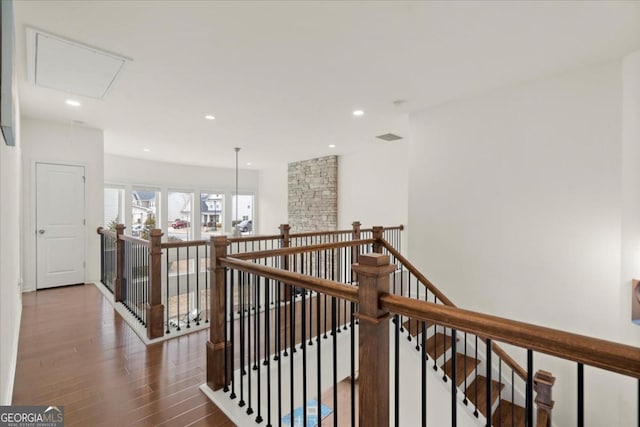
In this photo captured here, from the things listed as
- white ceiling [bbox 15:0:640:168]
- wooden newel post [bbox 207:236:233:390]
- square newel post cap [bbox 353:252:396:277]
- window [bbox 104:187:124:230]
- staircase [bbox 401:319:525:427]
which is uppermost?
white ceiling [bbox 15:0:640:168]

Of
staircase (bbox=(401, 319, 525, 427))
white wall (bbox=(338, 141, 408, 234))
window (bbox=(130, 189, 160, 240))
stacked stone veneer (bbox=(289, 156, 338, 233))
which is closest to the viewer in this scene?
staircase (bbox=(401, 319, 525, 427))

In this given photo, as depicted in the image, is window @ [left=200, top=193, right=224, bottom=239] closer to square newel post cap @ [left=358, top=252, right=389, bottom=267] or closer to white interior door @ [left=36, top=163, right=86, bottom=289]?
white interior door @ [left=36, top=163, right=86, bottom=289]

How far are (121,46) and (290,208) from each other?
5903 mm

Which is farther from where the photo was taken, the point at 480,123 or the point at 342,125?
the point at 342,125

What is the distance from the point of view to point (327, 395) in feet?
21.6

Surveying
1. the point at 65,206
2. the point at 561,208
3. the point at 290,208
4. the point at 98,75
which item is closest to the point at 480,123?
the point at 561,208

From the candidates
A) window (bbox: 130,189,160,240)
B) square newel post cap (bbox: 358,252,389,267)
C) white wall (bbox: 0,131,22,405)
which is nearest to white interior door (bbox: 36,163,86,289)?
white wall (bbox: 0,131,22,405)

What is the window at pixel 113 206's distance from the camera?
7242mm

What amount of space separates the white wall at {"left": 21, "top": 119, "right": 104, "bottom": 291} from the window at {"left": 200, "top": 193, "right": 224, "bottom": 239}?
3955 mm

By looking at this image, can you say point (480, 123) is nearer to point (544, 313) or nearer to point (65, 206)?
point (544, 313)

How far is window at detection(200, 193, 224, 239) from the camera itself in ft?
29.5

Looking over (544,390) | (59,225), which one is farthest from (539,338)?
(59,225)

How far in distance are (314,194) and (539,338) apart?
22.8 feet

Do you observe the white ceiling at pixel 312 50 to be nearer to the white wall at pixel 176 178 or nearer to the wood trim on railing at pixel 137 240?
the wood trim on railing at pixel 137 240
